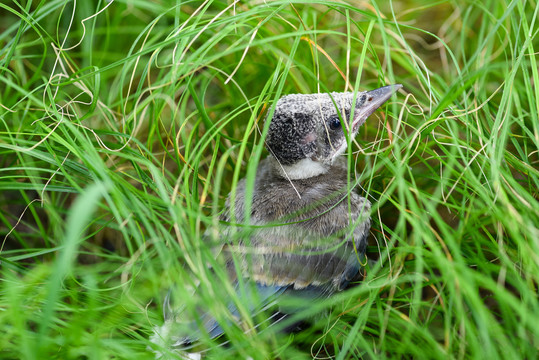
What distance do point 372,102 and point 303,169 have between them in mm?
443

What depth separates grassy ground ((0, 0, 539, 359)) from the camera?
1763mm

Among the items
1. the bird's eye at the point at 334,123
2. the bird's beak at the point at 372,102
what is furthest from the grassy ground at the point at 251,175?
the bird's eye at the point at 334,123

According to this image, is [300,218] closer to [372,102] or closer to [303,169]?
[303,169]

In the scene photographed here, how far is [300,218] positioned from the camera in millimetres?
2188

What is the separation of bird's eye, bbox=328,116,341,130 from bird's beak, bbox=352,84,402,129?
0.07 metres

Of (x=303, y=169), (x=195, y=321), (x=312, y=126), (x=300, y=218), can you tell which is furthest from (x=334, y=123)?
(x=195, y=321)

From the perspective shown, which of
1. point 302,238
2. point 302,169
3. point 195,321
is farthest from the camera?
point 302,169

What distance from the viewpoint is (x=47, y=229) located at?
110 inches

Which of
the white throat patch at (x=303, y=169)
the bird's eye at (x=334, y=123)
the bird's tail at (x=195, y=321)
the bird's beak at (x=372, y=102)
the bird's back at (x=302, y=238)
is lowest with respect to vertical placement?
the bird's tail at (x=195, y=321)

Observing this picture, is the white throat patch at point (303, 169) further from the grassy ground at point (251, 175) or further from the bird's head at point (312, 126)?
the grassy ground at point (251, 175)

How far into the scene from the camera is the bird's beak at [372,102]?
2232 mm

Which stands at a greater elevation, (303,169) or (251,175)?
(251,175)

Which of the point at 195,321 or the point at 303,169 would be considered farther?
the point at 303,169

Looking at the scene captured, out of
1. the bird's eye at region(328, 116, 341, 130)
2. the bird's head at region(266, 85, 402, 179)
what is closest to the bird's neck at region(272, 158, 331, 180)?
the bird's head at region(266, 85, 402, 179)
